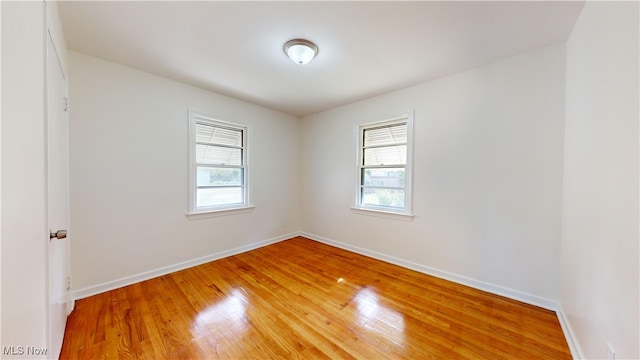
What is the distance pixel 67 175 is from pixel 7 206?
5.58 feet

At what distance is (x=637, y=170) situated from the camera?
97 cm

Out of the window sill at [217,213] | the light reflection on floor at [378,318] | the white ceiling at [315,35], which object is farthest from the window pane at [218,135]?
the light reflection on floor at [378,318]

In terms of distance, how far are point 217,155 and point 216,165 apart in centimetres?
16

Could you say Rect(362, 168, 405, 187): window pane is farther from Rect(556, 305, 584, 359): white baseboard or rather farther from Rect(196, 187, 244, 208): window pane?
Rect(196, 187, 244, 208): window pane

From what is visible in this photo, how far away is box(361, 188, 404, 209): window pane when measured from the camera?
3.22m

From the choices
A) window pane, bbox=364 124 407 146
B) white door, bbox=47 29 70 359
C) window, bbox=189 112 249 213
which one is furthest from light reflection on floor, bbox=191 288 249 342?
window pane, bbox=364 124 407 146

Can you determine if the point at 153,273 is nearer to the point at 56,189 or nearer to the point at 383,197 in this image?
the point at 56,189

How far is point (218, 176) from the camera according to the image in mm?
3410

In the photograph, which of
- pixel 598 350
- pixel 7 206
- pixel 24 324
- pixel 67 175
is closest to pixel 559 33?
pixel 598 350

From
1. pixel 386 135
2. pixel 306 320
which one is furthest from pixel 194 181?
pixel 386 135

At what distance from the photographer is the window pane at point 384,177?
321cm

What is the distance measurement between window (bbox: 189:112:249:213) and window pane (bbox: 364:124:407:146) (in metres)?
2.01

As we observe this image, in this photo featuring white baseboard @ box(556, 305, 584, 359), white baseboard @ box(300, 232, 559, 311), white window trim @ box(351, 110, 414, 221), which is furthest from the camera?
white window trim @ box(351, 110, 414, 221)

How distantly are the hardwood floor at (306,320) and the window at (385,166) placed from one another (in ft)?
3.35
